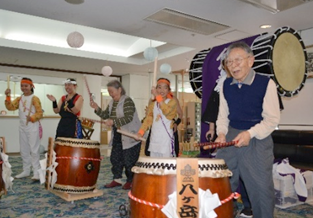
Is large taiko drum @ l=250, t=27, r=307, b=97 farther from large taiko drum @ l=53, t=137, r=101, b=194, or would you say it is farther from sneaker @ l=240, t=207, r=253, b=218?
large taiko drum @ l=53, t=137, r=101, b=194

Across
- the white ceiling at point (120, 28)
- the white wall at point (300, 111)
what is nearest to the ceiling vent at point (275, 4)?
the white ceiling at point (120, 28)

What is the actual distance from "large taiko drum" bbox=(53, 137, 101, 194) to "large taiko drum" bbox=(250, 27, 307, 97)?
1731 mm

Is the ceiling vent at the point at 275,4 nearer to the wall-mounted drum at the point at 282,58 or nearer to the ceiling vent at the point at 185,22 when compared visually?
the ceiling vent at the point at 185,22

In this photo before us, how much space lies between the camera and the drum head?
7.13 feet

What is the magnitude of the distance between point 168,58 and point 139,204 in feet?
21.0

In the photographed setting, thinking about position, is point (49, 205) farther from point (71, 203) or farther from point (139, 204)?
point (139, 204)

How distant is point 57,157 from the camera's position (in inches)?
111

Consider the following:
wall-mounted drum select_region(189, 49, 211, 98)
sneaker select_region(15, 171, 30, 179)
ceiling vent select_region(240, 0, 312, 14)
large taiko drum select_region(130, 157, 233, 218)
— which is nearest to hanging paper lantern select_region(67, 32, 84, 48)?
sneaker select_region(15, 171, 30, 179)

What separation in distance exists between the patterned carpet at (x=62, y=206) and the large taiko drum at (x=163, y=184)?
1.40m

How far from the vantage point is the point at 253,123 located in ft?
5.59

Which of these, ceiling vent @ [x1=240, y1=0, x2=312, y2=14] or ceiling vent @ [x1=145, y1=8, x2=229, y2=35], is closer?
ceiling vent @ [x1=240, y1=0, x2=312, y2=14]

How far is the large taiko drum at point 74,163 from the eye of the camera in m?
2.79

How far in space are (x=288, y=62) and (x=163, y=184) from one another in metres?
1.61

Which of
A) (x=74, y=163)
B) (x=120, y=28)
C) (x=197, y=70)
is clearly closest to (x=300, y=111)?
(x=197, y=70)
